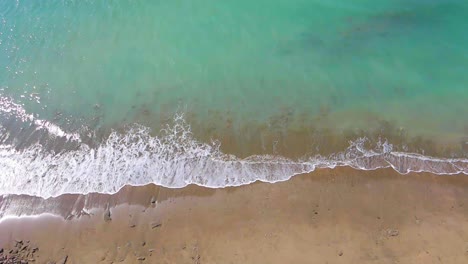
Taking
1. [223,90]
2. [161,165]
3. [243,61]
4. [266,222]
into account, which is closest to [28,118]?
[161,165]

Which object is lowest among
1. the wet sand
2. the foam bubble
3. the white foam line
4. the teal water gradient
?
the wet sand

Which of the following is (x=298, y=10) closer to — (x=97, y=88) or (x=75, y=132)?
(x=97, y=88)

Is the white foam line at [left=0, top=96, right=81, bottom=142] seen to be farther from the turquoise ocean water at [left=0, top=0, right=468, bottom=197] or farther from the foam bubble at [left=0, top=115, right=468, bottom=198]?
the foam bubble at [left=0, top=115, right=468, bottom=198]

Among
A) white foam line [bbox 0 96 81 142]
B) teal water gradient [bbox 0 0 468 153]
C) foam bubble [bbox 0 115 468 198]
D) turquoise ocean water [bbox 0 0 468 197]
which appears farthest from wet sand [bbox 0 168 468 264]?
teal water gradient [bbox 0 0 468 153]

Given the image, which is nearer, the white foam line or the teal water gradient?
the white foam line

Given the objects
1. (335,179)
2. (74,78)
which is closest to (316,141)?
(335,179)
